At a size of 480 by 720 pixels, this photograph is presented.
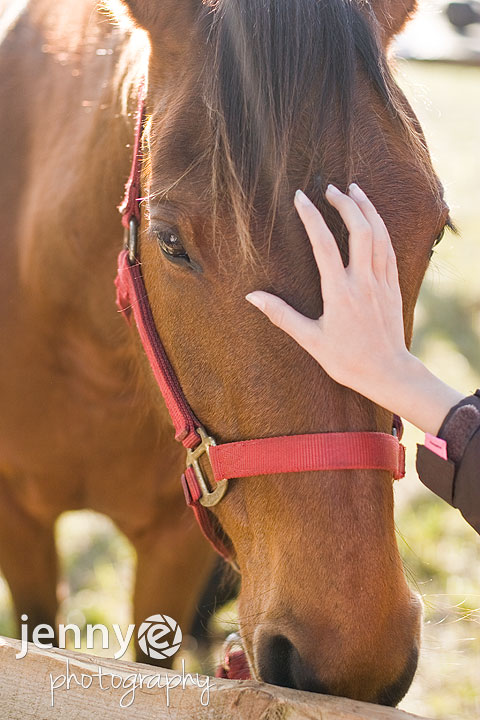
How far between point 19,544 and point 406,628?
A: 1.69 m

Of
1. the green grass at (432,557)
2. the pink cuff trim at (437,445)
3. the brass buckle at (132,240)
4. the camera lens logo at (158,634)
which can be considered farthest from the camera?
the camera lens logo at (158,634)

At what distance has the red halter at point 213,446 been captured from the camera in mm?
1284

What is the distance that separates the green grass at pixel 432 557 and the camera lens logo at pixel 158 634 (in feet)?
0.70

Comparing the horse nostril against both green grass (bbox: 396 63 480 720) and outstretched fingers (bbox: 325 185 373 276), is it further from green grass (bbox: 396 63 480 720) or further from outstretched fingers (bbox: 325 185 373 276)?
outstretched fingers (bbox: 325 185 373 276)

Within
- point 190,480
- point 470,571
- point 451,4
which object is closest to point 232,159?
point 190,480

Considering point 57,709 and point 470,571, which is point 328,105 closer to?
point 57,709

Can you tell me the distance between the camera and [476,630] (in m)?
3.10

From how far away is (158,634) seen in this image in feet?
9.20

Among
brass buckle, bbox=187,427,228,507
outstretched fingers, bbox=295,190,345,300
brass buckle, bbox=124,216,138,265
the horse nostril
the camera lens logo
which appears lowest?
the camera lens logo

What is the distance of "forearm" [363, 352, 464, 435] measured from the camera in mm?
1251

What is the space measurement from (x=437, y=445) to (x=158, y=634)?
185 cm

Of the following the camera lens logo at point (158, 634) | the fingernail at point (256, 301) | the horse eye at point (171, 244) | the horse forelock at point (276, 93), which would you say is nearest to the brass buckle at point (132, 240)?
the horse eye at point (171, 244)

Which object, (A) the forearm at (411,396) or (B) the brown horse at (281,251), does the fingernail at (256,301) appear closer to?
(B) the brown horse at (281,251)

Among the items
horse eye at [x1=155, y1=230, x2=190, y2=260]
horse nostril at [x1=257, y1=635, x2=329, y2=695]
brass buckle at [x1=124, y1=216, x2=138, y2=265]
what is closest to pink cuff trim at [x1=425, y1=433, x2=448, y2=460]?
horse nostril at [x1=257, y1=635, x2=329, y2=695]
